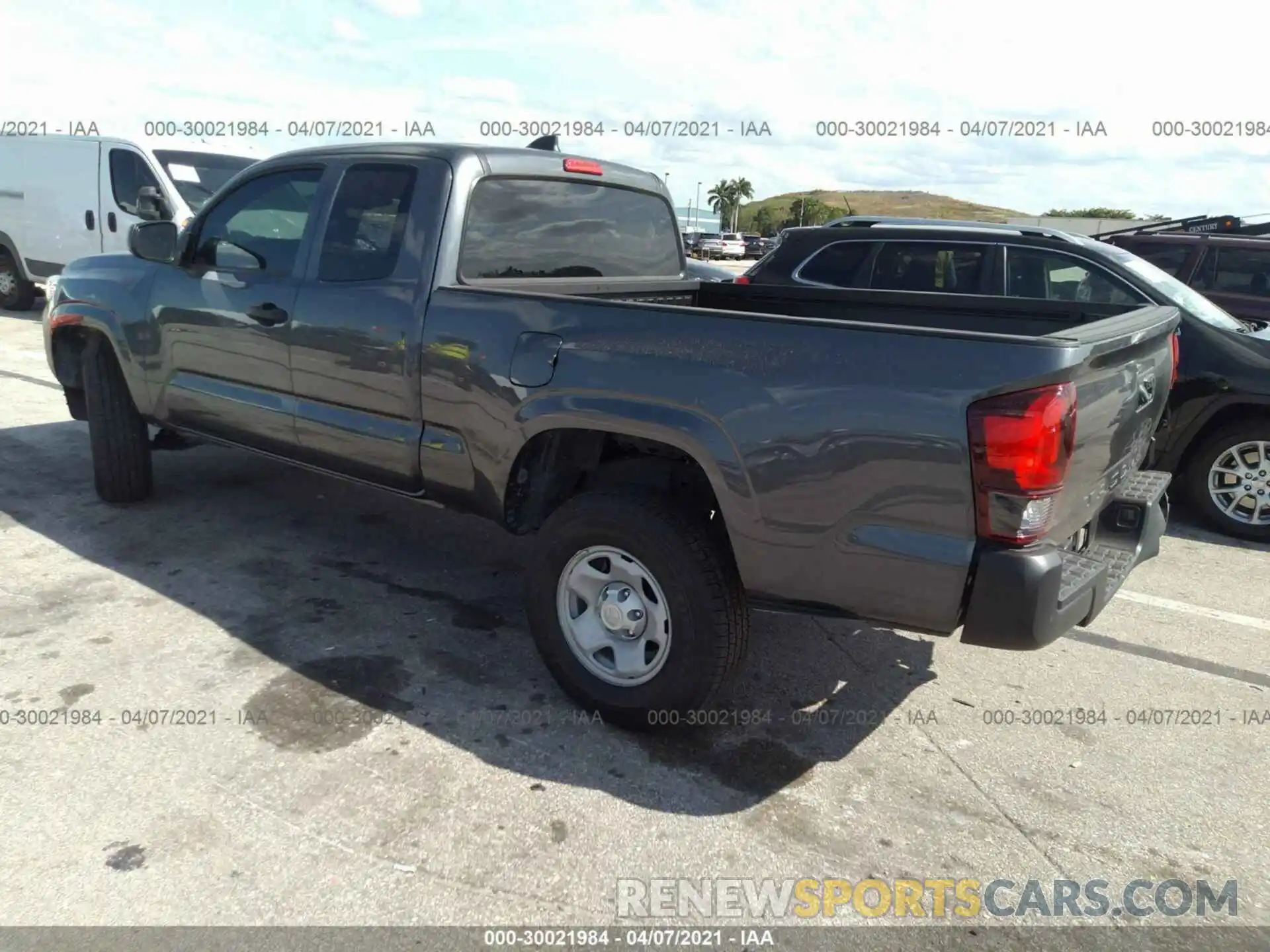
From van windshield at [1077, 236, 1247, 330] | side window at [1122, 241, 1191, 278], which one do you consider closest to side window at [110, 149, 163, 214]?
van windshield at [1077, 236, 1247, 330]

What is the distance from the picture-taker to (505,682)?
3543mm

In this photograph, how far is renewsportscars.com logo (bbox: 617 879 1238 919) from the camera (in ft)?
8.13

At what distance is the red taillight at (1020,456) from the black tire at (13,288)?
523 inches

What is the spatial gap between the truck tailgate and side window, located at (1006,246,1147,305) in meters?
2.55

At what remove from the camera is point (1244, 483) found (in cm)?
562

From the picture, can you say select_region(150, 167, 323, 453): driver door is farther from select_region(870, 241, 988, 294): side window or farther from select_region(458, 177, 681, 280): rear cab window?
select_region(870, 241, 988, 294): side window

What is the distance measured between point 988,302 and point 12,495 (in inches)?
206

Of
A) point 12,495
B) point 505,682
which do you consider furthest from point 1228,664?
point 12,495

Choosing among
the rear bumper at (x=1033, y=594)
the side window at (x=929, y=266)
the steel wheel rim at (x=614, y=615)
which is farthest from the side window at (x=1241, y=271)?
the steel wheel rim at (x=614, y=615)

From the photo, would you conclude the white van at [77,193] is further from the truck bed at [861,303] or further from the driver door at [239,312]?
the truck bed at [861,303]

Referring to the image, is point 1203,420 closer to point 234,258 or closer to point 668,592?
point 668,592

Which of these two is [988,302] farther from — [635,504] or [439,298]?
[439,298]

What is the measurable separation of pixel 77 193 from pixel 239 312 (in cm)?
844

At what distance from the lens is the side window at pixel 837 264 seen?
677cm
